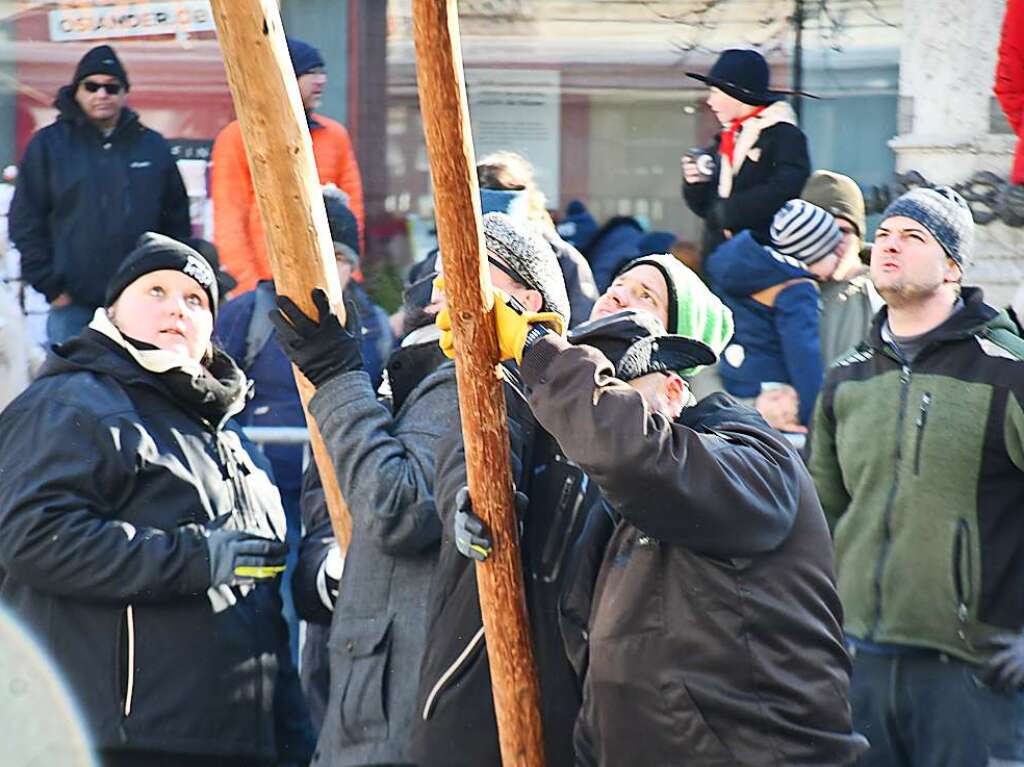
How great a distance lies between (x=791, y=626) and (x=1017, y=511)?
54.9 inches

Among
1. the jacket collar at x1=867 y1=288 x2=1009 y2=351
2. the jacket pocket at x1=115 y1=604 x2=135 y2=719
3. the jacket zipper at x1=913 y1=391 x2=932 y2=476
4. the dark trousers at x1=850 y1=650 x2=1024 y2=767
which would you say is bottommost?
the dark trousers at x1=850 y1=650 x2=1024 y2=767

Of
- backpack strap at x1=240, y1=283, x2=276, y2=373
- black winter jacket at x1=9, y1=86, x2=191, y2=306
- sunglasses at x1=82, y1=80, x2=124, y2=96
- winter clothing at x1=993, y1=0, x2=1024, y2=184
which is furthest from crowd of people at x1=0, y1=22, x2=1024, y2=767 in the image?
sunglasses at x1=82, y1=80, x2=124, y2=96

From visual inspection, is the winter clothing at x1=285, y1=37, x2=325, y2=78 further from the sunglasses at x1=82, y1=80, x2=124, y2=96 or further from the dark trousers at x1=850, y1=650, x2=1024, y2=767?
the dark trousers at x1=850, y1=650, x2=1024, y2=767

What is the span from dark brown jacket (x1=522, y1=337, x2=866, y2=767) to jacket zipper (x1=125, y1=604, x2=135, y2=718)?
132cm

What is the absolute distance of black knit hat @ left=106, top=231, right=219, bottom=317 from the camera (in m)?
4.77

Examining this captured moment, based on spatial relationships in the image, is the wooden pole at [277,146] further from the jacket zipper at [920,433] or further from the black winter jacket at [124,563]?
the jacket zipper at [920,433]

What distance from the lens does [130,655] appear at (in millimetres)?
4418

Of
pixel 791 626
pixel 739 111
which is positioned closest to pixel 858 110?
pixel 739 111

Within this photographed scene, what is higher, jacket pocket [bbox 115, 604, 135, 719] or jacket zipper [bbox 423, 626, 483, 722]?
jacket zipper [bbox 423, 626, 483, 722]

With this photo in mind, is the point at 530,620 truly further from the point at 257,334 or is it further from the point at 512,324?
the point at 257,334

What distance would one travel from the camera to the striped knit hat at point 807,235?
6.05 metres

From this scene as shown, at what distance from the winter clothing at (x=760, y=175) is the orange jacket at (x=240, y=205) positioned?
5.56ft

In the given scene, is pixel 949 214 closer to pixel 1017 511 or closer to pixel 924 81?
pixel 1017 511

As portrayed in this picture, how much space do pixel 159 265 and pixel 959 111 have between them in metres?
3.86
